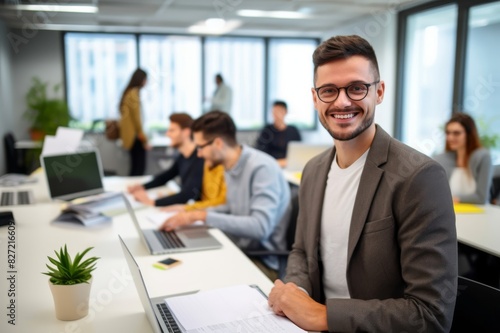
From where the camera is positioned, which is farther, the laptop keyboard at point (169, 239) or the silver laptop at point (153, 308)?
the laptop keyboard at point (169, 239)

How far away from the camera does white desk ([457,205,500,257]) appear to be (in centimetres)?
212

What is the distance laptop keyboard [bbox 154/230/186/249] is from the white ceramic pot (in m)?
0.65

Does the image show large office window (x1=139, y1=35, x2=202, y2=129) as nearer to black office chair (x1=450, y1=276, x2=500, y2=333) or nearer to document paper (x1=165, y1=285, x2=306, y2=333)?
document paper (x1=165, y1=285, x2=306, y2=333)

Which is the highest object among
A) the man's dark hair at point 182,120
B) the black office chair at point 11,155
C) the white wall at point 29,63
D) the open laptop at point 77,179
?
the white wall at point 29,63

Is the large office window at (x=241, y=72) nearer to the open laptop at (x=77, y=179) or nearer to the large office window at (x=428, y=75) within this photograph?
the large office window at (x=428, y=75)

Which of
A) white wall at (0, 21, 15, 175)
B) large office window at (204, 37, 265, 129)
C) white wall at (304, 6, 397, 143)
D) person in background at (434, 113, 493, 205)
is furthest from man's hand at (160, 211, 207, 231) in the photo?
large office window at (204, 37, 265, 129)

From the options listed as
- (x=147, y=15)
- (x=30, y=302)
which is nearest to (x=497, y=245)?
(x=30, y=302)

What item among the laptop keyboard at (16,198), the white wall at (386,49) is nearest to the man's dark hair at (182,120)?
the laptop keyboard at (16,198)

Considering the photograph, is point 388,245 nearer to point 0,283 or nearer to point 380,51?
point 0,283

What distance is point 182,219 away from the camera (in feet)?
7.11

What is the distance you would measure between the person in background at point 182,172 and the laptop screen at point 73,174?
0.31 metres

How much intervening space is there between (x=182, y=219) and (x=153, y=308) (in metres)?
0.99

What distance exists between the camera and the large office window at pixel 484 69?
512 centimetres

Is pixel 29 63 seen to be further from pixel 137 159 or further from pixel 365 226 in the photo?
pixel 365 226
